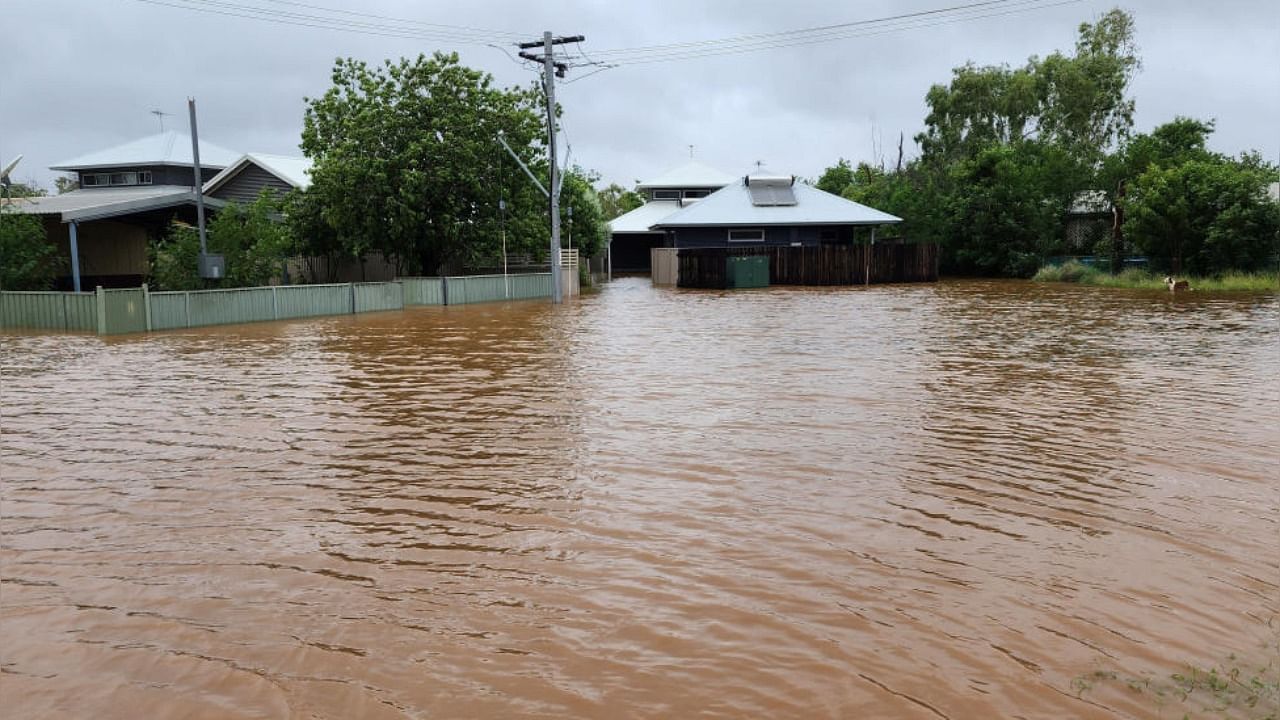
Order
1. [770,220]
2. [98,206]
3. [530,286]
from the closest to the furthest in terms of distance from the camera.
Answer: [98,206], [530,286], [770,220]

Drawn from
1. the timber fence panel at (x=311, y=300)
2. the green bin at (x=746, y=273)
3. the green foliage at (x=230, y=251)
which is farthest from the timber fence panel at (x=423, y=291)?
the green bin at (x=746, y=273)

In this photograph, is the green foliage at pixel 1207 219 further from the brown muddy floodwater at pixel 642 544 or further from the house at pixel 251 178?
the house at pixel 251 178

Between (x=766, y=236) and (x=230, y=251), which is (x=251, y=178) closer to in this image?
(x=230, y=251)

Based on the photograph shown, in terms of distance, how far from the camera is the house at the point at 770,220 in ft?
158

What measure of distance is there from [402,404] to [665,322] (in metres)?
13.4

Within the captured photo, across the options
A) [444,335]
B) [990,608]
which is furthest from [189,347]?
[990,608]

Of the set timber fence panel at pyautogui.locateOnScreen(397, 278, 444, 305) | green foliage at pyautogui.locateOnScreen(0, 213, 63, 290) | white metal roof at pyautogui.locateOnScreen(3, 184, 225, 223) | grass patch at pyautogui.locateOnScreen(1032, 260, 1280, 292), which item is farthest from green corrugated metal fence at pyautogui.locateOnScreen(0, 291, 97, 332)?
grass patch at pyautogui.locateOnScreen(1032, 260, 1280, 292)

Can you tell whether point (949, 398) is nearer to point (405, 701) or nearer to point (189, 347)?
point (405, 701)

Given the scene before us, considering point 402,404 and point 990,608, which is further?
point 402,404

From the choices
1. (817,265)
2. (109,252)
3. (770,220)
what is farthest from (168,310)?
(770,220)

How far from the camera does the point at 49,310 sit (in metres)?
25.5

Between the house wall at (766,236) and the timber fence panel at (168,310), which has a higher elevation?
the house wall at (766,236)

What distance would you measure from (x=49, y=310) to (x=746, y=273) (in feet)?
91.2

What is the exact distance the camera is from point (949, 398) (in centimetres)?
1321
